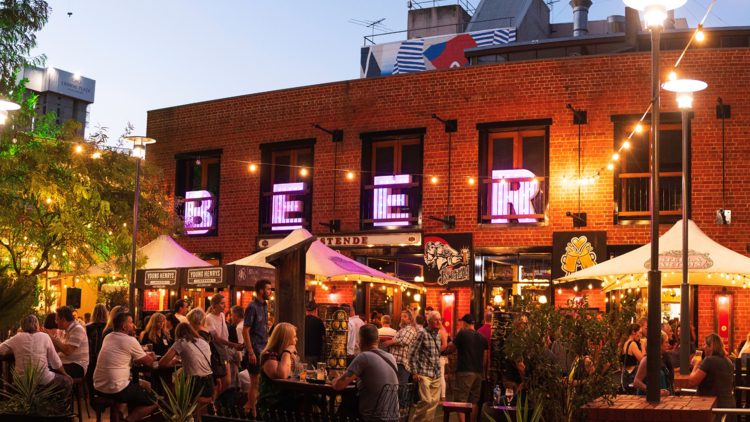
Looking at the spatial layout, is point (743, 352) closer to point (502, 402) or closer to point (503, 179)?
point (502, 402)

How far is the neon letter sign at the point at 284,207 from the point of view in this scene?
62.1ft

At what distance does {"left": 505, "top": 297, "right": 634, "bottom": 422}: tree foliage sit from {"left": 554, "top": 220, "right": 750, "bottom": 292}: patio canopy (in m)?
5.81

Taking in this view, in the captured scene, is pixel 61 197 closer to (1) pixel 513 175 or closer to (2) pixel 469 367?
(2) pixel 469 367

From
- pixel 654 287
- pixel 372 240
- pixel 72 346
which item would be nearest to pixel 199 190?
pixel 372 240

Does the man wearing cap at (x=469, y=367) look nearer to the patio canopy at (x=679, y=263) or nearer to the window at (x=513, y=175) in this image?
the patio canopy at (x=679, y=263)

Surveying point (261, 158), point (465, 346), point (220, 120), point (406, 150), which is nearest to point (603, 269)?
point (465, 346)

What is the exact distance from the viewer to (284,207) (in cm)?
1909

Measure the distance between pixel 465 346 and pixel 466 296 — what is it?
6145 mm

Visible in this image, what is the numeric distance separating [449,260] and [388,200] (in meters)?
2.08

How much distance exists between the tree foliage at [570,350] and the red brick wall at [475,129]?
947cm

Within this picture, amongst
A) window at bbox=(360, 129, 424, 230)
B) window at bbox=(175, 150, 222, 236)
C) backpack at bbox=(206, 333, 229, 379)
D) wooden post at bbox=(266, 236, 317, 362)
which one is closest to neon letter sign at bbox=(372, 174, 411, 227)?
window at bbox=(360, 129, 424, 230)

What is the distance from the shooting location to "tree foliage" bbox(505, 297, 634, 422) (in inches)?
260

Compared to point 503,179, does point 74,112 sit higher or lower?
higher

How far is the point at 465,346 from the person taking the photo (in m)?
10.7
